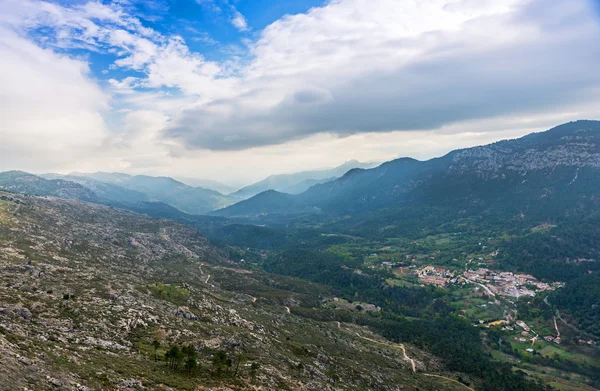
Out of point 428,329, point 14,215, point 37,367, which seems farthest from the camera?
point 428,329

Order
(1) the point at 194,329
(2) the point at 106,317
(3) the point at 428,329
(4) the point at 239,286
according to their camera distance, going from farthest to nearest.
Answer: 1. (4) the point at 239,286
2. (3) the point at 428,329
3. (1) the point at 194,329
4. (2) the point at 106,317

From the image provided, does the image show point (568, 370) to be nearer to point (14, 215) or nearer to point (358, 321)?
point (358, 321)

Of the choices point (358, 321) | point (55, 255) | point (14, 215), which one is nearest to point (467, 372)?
point (358, 321)

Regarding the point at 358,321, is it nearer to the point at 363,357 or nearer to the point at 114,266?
the point at 363,357

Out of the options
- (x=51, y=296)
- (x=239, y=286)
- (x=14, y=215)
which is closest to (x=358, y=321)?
(x=239, y=286)

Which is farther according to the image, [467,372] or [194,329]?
[467,372]

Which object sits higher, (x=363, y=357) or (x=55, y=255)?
(x=55, y=255)

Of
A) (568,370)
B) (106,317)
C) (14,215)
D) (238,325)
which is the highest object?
(14,215)
